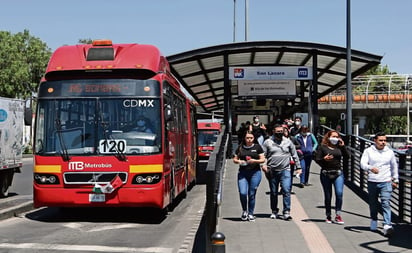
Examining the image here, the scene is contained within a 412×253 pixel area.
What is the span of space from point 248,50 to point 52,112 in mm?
11486

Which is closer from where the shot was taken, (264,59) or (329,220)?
(329,220)

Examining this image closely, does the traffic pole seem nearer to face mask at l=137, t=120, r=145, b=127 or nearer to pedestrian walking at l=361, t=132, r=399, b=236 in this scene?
pedestrian walking at l=361, t=132, r=399, b=236

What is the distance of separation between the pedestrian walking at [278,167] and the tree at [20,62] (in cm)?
4140

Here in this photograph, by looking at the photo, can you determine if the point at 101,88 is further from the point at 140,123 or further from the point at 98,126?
the point at 140,123

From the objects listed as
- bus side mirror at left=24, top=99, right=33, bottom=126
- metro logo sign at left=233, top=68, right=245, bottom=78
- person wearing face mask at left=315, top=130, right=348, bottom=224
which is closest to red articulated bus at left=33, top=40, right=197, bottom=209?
bus side mirror at left=24, top=99, right=33, bottom=126

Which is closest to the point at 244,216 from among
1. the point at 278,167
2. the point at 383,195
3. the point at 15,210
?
the point at 278,167

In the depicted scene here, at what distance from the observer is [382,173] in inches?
380

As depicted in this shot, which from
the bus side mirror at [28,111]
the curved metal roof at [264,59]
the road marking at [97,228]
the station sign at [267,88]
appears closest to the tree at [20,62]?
the curved metal roof at [264,59]

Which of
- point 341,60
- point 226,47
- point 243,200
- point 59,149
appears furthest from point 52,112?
point 341,60

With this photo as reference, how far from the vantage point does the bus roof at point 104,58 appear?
38.1ft

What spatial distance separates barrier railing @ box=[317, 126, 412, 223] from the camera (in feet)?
36.4

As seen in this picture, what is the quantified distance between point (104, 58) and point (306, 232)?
5396mm

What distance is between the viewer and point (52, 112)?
11445 mm

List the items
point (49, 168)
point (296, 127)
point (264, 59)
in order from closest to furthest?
point (49, 168), point (296, 127), point (264, 59)
